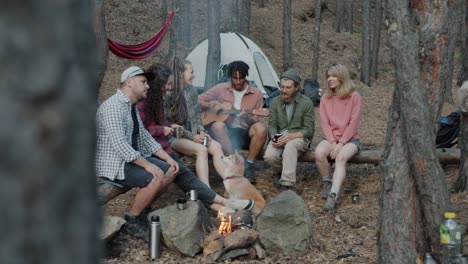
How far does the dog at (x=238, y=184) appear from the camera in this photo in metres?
6.29

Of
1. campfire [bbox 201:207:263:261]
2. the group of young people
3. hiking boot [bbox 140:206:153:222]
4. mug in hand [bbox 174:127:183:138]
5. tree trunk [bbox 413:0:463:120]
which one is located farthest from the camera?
mug in hand [bbox 174:127:183:138]

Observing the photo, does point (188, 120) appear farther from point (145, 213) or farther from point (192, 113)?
point (145, 213)

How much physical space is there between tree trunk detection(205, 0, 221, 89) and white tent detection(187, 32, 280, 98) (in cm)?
18

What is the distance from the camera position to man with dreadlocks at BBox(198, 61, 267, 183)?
7098 mm

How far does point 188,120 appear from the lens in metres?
6.94

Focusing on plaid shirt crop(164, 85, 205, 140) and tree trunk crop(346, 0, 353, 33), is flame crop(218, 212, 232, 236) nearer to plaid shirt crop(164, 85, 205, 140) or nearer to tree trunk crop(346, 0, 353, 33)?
plaid shirt crop(164, 85, 205, 140)

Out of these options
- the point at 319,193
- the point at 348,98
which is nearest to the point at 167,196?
the point at 319,193

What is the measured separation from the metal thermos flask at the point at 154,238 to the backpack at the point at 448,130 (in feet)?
11.6

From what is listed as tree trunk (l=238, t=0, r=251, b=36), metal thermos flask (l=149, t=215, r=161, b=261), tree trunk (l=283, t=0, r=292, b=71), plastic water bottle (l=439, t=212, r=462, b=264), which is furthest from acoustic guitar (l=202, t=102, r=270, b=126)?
tree trunk (l=283, t=0, r=292, b=71)

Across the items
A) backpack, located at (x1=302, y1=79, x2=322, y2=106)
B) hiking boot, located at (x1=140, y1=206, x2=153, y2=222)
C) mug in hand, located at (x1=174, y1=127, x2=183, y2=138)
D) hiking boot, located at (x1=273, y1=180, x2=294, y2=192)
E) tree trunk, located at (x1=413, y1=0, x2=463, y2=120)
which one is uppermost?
tree trunk, located at (x1=413, y1=0, x2=463, y2=120)

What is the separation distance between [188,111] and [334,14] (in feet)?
61.8

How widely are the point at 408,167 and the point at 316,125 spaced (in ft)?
25.0

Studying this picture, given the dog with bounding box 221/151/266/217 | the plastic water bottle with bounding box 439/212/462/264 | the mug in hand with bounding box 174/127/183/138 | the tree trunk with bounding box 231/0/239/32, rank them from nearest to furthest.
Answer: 1. the plastic water bottle with bounding box 439/212/462/264
2. the dog with bounding box 221/151/266/217
3. the mug in hand with bounding box 174/127/183/138
4. the tree trunk with bounding box 231/0/239/32

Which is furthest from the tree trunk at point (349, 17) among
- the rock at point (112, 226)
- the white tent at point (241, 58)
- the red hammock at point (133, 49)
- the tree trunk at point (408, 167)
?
the tree trunk at point (408, 167)
